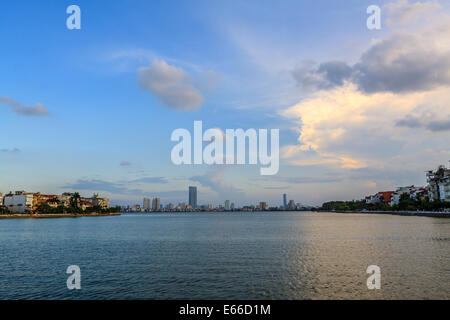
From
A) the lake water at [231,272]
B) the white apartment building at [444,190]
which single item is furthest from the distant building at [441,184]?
the lake water at [231,272]

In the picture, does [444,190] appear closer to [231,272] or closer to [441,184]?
[441,184]

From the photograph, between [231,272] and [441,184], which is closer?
[231,272]

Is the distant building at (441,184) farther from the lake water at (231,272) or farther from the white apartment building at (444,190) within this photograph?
the lake water at (231,272)

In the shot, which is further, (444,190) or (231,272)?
(444,190)

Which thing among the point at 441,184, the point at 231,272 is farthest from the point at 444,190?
the point at 231,272

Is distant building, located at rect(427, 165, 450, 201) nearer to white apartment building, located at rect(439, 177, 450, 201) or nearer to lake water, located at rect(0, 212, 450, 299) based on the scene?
white apartment building, located at rect(439, 177, 450, 201)

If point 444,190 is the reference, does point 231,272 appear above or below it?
below

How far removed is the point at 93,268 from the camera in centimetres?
4144
